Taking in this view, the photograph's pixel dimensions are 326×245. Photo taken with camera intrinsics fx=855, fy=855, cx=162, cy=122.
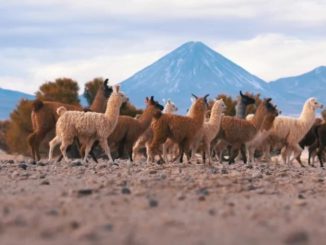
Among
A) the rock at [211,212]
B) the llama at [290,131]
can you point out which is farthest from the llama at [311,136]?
the rock at [211,212]

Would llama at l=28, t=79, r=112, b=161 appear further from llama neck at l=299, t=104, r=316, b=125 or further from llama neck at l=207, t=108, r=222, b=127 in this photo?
llama neck at l=299, t=104, r=316, b=125

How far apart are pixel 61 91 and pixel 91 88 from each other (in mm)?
6001

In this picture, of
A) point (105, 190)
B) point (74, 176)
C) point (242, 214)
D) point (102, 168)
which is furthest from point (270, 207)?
point (102, 168)

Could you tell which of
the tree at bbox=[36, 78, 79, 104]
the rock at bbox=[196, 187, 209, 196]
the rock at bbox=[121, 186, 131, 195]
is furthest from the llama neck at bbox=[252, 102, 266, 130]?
the tree at bbox=[36, 78, 79, 104]

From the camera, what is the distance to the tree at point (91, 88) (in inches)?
2056

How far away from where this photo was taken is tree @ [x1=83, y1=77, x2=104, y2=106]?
52.2 m

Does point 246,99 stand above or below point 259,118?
above

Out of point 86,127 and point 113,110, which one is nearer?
point 86,127

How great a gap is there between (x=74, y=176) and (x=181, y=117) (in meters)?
5.86

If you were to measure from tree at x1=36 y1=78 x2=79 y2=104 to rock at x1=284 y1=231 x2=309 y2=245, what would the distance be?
37.9 metres

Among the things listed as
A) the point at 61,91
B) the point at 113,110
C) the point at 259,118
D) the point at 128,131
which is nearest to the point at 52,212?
the point at 113,110

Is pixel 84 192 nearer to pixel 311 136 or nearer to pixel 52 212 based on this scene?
pixel 52 212

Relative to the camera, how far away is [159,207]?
33.9 feet

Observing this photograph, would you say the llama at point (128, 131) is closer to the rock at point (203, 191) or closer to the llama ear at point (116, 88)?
the llama ear at point (116, 88)
